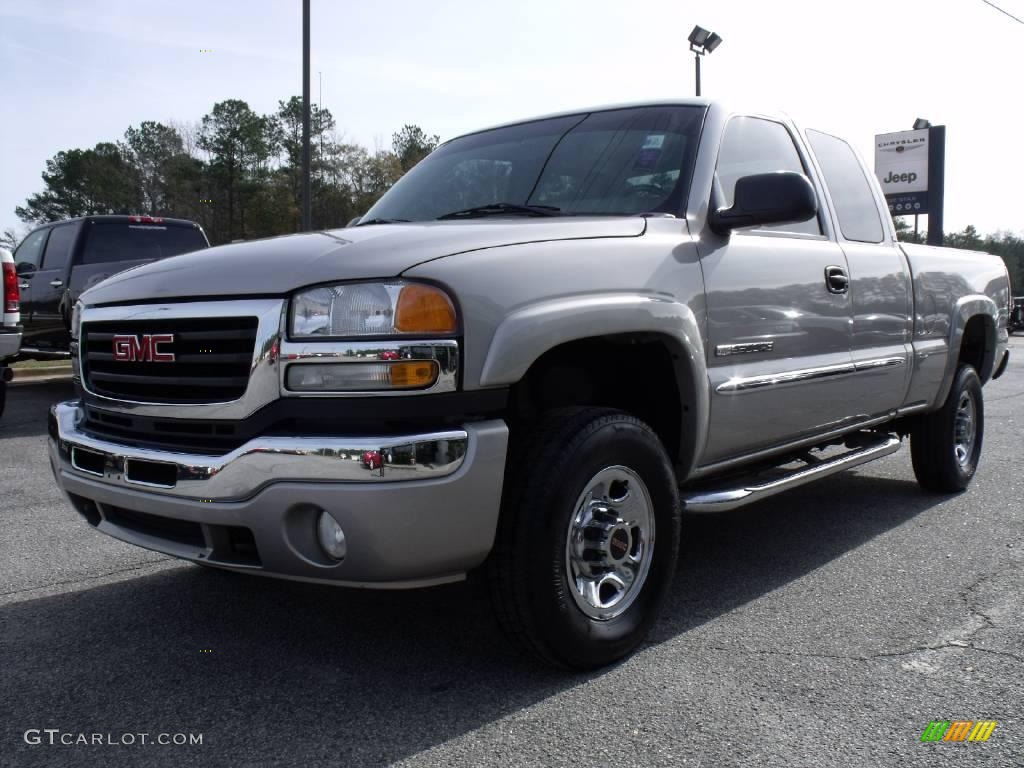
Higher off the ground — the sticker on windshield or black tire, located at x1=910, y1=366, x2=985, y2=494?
the sticker on windshield

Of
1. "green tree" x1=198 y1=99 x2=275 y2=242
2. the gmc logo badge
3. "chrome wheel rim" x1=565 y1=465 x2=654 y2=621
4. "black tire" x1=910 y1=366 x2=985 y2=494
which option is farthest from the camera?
"green tree" x1=198 y1=99 x2=275 y2=242

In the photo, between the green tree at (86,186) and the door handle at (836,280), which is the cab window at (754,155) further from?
the green tree at (86,186)

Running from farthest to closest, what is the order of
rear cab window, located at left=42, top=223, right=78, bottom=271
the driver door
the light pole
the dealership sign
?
the dealership sign
the light pole
rear cab window, located at left=42, top=223, right=78, bottom=271
the driver door

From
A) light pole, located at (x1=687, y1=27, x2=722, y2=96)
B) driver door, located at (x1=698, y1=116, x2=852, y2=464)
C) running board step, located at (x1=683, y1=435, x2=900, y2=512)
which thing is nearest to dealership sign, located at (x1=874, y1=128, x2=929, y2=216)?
light pole, located at (x1=687, y1=27, x2=722, y2=96)

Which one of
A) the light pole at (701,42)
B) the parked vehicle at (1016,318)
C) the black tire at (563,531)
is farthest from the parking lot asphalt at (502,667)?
the light pole at (701,42)

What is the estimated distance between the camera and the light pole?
18500 millimetres

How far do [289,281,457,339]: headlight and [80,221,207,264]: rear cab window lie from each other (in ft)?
26.7

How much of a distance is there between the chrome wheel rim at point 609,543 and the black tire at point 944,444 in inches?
116

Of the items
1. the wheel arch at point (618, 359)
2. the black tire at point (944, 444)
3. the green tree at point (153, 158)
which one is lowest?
the black tire at point (944, 444)

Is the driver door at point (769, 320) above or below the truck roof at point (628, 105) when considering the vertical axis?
below

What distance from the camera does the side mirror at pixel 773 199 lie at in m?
3.33

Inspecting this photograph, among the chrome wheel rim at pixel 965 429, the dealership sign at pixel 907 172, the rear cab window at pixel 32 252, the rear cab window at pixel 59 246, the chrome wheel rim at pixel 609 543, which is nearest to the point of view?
the chrome wheel rim at pixel 609 543

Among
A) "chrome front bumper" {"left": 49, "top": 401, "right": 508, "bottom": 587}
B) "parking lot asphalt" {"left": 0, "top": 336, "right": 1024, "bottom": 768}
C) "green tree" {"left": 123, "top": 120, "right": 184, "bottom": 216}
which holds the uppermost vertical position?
"green tree" {"left": 123, "top": 120, "right": 184, "bottom": 216}

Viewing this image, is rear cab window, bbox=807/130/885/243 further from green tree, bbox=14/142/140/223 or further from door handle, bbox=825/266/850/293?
green tree, bbox=14/142/140/223
